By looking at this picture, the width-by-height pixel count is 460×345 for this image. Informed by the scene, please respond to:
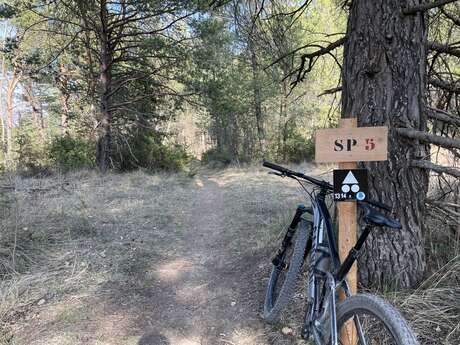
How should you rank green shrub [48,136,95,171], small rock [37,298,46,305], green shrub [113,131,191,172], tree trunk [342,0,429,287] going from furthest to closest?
green shrub [113,131,191,172] < green shrub [48,136,95,171] < small rock [37,298,46,305] < tree trunk [342,0,429,287]

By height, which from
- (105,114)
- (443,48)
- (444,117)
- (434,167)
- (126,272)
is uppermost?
(105,114)

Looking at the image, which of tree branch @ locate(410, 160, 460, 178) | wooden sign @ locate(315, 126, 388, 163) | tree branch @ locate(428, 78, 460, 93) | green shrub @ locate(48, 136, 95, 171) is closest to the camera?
wooden sign @ locate(315, 126, 388, 163)

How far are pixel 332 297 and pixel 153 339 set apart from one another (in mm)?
1518

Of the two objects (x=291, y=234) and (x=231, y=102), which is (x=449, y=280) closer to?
(x=291, y=234)

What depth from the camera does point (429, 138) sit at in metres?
2.08

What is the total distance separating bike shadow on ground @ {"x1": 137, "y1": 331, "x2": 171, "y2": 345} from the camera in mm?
2502

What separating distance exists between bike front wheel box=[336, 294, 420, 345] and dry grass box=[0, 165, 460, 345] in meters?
0.40

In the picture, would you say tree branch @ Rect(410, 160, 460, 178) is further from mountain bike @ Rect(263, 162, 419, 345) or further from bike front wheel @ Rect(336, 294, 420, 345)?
bike front wheel @ Rect(336, 294, 420, 345)

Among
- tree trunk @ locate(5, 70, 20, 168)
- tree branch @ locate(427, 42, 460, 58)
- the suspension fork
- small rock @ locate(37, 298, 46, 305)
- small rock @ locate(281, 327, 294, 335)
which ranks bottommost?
small rock @ locate(281, 327, 294, 335)

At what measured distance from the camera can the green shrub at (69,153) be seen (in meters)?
11.3

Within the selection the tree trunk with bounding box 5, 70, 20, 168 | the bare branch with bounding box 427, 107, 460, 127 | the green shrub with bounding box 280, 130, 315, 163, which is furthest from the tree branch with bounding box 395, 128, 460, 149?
the tree trunk with bounding box 5, 70, 20, 168

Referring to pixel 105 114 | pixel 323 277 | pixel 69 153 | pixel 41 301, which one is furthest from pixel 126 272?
pixel 69 153

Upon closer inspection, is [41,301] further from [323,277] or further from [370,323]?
[370,323]

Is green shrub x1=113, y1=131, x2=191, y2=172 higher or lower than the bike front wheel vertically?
higher
